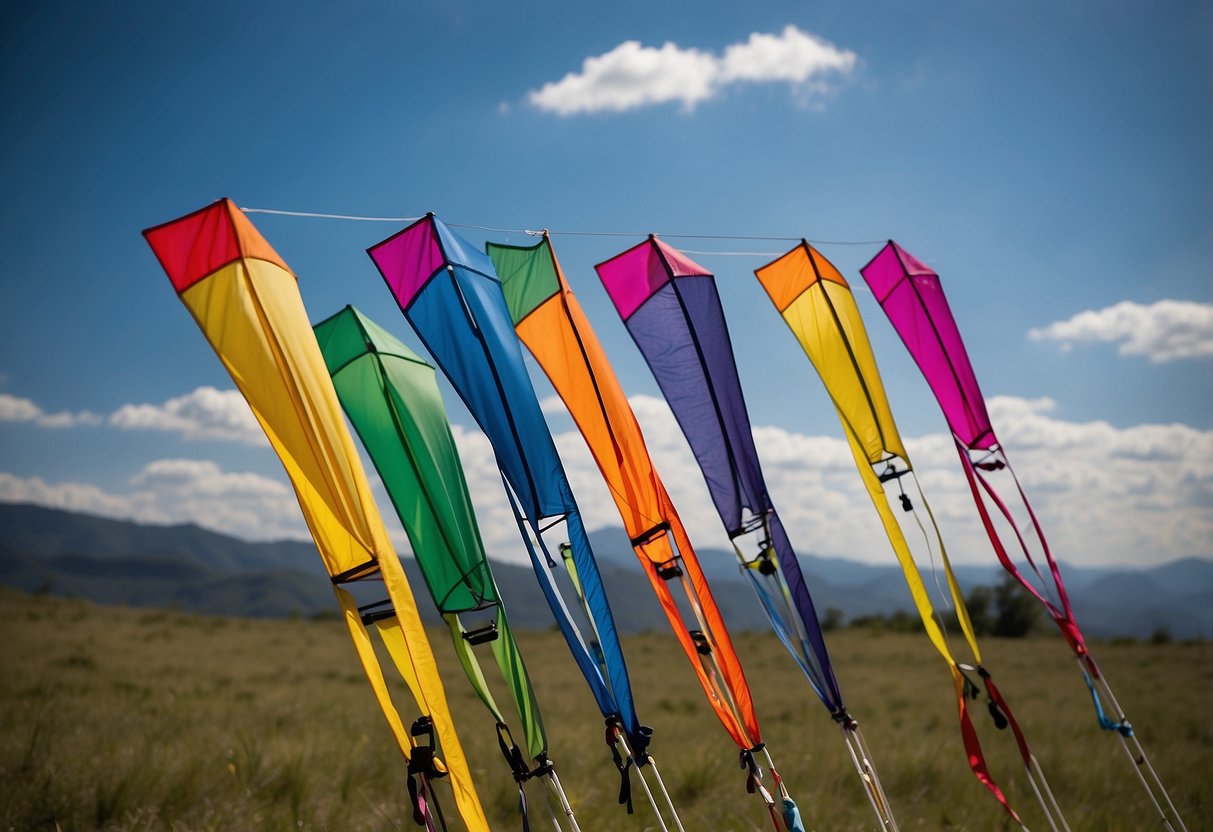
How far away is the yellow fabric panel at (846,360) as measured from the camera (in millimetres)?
5625

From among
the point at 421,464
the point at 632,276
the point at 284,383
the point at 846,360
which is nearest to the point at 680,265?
the point at 632,276

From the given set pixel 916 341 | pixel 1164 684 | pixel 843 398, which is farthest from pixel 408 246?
pixel 1164 684

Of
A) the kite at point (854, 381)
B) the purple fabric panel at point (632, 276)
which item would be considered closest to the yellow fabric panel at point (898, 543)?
the kite at point (854, 381)

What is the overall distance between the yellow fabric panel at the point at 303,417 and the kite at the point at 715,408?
1.98m

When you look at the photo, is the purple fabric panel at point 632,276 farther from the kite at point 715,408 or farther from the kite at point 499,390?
the kite at point 499,390

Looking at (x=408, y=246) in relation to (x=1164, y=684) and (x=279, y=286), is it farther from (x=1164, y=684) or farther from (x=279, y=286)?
(x=1164, y=684)

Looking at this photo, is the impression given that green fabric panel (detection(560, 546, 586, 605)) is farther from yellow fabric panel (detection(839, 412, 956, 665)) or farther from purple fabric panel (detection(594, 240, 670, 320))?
yellow fabric panel (detection(839, 412, 956, 665))

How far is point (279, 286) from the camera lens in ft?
12.6

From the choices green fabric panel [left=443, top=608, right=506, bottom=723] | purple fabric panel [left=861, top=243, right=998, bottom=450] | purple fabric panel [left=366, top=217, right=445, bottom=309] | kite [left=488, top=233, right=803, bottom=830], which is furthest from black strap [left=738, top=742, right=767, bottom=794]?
purple fabric panel [left=861, top=243, right=998, bottom=450]

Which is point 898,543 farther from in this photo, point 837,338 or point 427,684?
point 427,684

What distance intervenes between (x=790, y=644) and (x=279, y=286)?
11.1 feet

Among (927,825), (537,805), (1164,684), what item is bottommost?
(1164,684)

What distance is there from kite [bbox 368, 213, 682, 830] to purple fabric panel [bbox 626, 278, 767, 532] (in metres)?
1.02

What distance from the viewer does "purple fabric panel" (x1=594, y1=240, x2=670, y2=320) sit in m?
5.13
